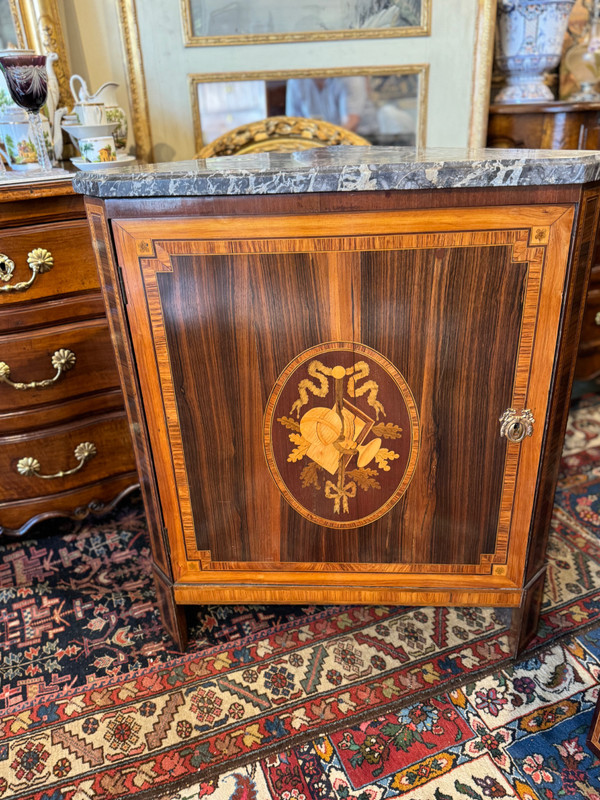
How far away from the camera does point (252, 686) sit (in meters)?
1.18

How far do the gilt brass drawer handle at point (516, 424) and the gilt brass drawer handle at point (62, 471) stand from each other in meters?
1.03

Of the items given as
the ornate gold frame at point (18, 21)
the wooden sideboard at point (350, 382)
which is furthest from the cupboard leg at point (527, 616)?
the ornate gold frame at point (18, 21)

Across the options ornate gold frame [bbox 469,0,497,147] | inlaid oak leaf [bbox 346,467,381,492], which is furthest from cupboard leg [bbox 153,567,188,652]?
ornate gold frame [bbox 469,0,497,147]

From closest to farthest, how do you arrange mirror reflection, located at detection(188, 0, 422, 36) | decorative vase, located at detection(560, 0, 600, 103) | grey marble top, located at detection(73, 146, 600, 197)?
1. grey marble top, located at detection(73, 146, 600, 197)
2. mirror reflection, located at detection(188, 0, 422, 36)
3. decorative vase, located at detection(560, 0, 600, 103)

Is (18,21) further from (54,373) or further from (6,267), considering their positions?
(54,373)

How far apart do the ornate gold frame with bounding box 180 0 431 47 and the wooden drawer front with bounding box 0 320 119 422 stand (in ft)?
2.83

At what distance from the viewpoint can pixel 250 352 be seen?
37.9 inches

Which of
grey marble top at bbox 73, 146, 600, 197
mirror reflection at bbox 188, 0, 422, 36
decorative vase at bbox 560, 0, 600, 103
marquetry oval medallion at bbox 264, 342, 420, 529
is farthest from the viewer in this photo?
decorative vase at bbox 560, 0, 600, 103

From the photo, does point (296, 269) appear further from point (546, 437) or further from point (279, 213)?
point (546, 437)

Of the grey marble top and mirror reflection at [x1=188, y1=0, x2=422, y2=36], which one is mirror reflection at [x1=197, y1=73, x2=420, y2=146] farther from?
the grey marble top

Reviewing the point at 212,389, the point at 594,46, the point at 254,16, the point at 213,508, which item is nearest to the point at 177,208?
the point at 212,389

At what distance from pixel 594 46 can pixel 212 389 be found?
1727 mm

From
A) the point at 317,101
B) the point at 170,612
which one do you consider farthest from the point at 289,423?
the point at 317,101

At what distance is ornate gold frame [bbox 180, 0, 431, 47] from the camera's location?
1619 mm
